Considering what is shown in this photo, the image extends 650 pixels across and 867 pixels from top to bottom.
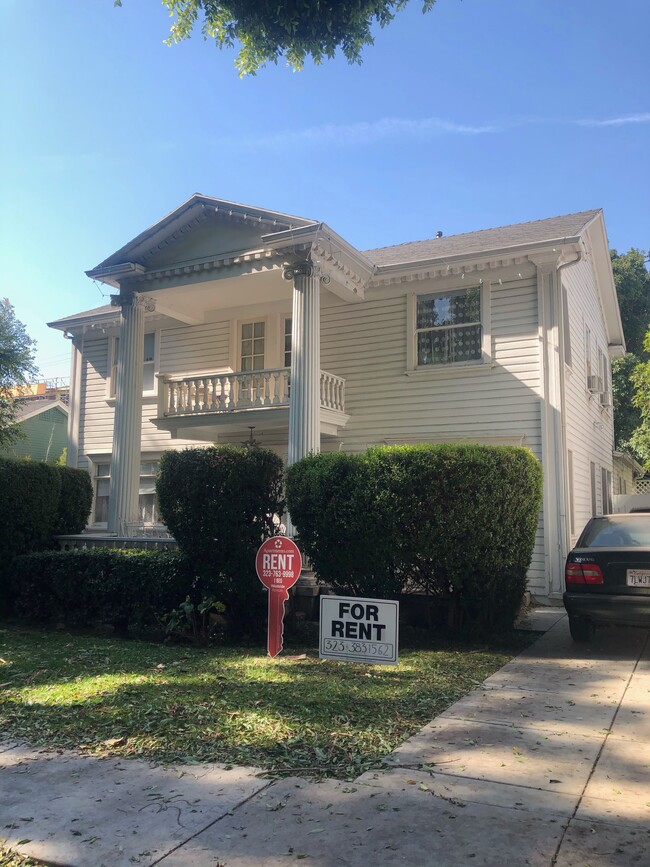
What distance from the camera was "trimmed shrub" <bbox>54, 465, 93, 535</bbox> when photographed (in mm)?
11805

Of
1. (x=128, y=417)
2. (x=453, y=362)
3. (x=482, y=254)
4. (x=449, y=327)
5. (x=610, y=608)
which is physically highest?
(x=482, y=254)

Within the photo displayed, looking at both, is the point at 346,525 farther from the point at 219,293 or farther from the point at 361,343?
the point at 219,293

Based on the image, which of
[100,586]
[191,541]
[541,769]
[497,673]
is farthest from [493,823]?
[100,586]

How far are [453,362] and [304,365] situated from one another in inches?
121

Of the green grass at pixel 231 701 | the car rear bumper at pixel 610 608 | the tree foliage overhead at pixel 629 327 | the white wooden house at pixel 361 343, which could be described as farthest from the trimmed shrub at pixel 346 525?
the tree foliage overhead at pixel 629 327

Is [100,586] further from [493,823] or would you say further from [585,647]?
[493,823]

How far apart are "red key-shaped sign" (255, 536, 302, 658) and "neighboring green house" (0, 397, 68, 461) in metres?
29.4

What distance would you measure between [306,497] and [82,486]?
5.61 m

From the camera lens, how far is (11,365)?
65.9 ft

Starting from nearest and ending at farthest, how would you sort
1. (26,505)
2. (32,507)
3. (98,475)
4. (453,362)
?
(26,505)
(32,507)
(453,362)
(98,475)

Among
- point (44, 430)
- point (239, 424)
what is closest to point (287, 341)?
point (239, 424)

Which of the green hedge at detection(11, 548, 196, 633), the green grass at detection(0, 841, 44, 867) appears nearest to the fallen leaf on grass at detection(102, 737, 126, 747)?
the green grass at detection(0, 841, 44, 867)

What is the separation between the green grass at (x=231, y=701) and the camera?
455 centimetres

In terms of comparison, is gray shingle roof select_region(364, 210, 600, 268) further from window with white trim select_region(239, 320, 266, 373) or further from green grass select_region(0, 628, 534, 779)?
green grass select_region(0, 628, 534, 779)
